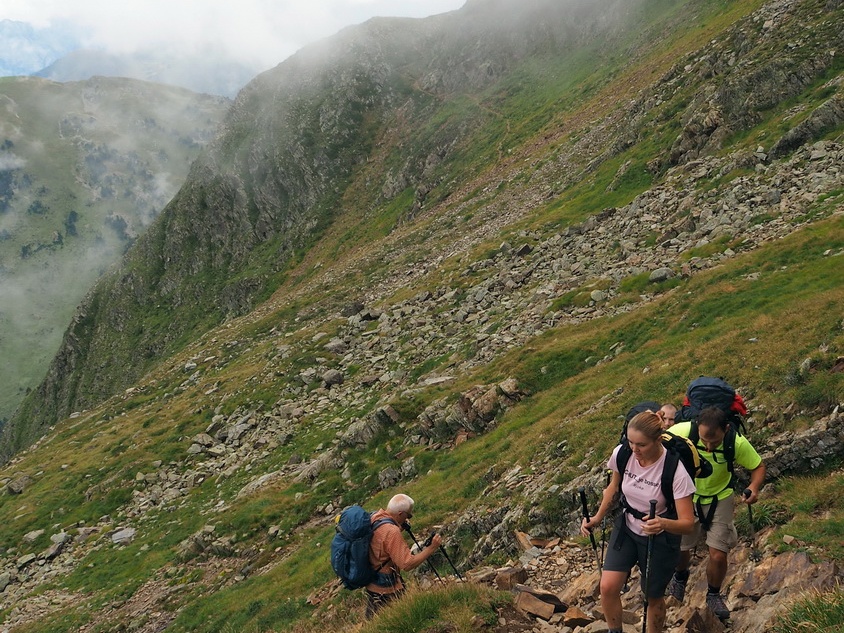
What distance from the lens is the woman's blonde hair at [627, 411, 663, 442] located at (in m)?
5.89

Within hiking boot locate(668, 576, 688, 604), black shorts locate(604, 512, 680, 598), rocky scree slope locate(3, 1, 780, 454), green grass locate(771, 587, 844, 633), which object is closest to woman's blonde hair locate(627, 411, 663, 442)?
black shorts locate(604, 512, 680, 598)

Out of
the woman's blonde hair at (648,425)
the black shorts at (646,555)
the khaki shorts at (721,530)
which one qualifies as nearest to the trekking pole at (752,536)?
the khaki shorts at (721,530)

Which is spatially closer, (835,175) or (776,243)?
(776,243)

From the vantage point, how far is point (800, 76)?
3488 centimetres

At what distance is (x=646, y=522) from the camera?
5.95 meters

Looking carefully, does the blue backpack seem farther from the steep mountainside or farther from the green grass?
the green grass

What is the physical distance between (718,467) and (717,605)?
1813 millimetres

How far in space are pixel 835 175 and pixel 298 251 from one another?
297ft

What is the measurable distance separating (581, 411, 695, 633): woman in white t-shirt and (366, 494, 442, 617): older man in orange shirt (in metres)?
2.56

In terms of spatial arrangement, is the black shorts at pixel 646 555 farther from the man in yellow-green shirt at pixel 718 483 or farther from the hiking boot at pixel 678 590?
the hiking boot at pixel 678 590

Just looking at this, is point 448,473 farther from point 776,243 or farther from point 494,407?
point 776,243

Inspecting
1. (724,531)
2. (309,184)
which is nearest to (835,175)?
(724,531)

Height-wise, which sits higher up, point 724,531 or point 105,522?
point 724,531

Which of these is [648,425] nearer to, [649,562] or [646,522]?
[646,522]
